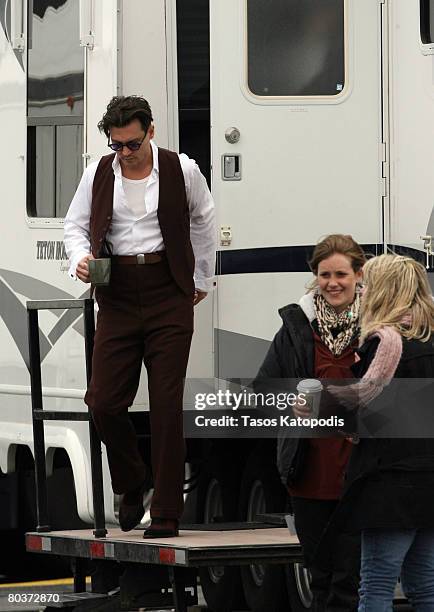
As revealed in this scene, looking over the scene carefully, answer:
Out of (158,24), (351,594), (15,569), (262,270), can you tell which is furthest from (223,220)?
(15,569)

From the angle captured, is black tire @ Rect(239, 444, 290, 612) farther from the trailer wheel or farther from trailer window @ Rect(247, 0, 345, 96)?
trailer window @ Rect(247, 0, 345, 96)

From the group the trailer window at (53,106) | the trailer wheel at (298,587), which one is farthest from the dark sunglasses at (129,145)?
the trailer wheel at (298,587)

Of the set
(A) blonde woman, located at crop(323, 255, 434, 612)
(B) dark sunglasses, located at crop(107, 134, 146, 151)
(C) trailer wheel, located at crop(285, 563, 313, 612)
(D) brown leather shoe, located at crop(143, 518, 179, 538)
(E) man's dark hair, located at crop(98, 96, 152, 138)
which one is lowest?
(C) trailer wheel, located at crop(285, 563, 313, 612)

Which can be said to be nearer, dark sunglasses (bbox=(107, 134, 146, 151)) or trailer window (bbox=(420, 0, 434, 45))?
dark sunglasses (bbox=(107, 134, 146, 151))

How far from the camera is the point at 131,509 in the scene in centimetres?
824

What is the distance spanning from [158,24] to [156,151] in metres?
1.02

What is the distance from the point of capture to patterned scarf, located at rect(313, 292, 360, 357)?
6969mm

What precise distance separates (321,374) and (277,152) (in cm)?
203

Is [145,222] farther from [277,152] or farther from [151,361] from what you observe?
[277,152]

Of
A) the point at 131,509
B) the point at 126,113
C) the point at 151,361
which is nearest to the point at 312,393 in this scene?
the point at 151,361

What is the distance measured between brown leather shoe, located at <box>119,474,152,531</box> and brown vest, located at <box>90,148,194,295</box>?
986mm

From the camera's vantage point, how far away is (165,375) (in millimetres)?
7816

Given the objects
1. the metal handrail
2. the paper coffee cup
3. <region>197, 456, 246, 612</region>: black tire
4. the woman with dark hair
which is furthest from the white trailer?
the paper coffee cup

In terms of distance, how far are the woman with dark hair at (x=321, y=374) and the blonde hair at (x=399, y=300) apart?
0.63 metres
